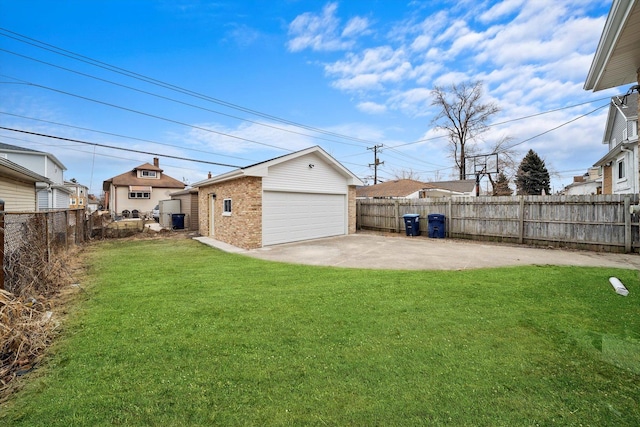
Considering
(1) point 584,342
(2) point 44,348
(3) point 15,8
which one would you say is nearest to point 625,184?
(1) point 584,342

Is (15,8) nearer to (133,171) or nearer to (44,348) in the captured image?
(44,348)

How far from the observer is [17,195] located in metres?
11.2

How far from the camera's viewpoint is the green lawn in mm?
2164

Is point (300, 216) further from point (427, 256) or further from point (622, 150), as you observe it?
point (622, 150)

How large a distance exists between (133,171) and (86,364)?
40.0 metres

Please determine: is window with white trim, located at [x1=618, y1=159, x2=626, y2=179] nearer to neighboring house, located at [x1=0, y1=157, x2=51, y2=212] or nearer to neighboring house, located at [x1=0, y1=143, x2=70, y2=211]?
neighboring house, located at [x1=0, y1=157, x2=51, y2=212]

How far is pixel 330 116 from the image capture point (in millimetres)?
22328

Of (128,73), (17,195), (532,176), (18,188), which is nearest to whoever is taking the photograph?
(17,195)

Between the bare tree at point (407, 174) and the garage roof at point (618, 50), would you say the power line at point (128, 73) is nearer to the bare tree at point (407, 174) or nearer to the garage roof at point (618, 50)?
the garage roof at point (618, 50)

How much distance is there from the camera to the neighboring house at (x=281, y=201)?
10648 mm

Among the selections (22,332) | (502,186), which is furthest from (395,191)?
(22,332)

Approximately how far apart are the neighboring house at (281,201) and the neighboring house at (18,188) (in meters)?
5.90

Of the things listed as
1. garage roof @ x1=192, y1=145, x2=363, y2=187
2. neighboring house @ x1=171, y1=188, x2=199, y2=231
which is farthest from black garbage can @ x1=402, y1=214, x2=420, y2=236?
neighboring house @ x1=171, y1=188, x2=199, y2=231

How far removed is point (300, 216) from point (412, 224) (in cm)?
556
